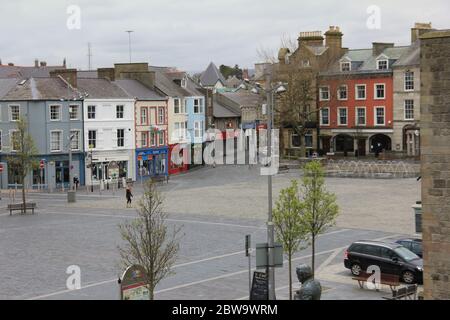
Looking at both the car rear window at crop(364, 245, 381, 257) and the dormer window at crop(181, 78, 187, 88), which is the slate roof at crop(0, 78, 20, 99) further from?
the car rear window at crop(364, 245, 381, 257)

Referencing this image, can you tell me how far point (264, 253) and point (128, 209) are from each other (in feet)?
79.9

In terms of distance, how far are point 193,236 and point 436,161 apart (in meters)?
17.1

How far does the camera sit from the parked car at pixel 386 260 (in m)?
23.5

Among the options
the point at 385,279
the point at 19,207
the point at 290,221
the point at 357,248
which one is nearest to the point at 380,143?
the point at 19,207

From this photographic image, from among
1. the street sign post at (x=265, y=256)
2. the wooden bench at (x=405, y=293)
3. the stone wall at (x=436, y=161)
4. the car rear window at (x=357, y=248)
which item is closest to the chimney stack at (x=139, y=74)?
the car rear window at (x=357, y=248)

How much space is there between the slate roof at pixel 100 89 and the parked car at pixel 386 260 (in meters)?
38.5

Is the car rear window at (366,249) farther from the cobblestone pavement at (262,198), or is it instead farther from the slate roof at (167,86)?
the slate roof at (167,86)

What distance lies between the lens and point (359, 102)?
7456 cm

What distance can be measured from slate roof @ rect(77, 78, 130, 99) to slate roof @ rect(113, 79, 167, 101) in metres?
1.04

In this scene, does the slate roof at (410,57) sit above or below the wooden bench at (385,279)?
above

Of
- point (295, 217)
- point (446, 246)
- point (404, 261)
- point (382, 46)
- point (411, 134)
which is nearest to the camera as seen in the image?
point (446, 246)

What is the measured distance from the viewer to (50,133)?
57.0 meters
